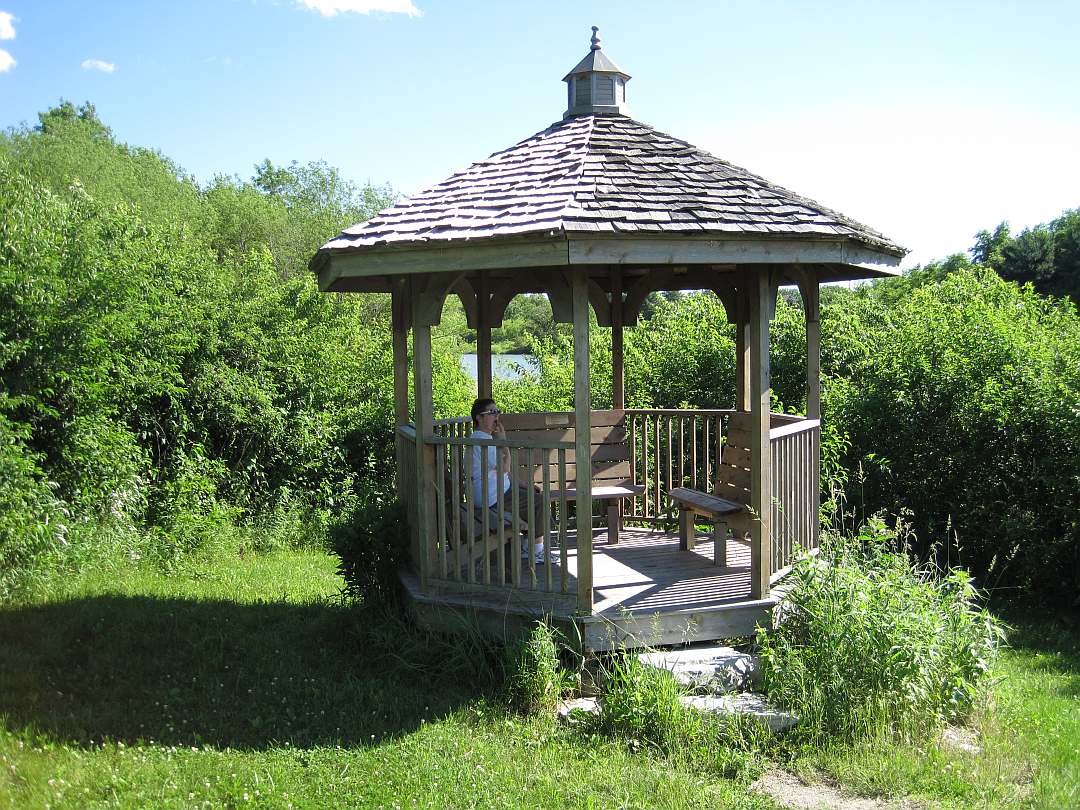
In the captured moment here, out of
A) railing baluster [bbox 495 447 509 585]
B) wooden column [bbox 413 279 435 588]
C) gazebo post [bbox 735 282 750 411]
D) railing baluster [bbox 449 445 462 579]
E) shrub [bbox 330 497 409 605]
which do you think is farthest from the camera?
gazebo post [bbox 735 282 750 411]

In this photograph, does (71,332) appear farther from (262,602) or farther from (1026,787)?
(1026,787)

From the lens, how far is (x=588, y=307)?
18.2ft

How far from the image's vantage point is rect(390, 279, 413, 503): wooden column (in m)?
7.20

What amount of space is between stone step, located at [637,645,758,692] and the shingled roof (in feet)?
8.84

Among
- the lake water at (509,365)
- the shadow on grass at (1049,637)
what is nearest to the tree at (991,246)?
the lake water at (509,365)

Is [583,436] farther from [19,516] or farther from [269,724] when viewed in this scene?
[19,516]

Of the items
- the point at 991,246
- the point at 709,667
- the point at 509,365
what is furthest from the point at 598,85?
the point at 991,246

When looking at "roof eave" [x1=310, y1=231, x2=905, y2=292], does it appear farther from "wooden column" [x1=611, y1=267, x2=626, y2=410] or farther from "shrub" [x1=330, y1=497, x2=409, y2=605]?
"wooden column" [x1=611, y1=267, x2=626, y2=410]

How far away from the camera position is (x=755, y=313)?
19.9 ft

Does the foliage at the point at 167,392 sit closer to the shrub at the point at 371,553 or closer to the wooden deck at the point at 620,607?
the shrub at the point at 371,553

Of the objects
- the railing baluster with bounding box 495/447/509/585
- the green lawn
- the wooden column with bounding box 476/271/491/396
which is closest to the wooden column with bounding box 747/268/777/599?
the green lawn

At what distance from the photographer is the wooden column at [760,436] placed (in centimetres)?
604

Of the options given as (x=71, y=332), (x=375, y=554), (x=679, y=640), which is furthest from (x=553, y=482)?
(x=71, y=332)

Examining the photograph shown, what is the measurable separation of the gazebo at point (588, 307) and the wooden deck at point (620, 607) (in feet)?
0.05
